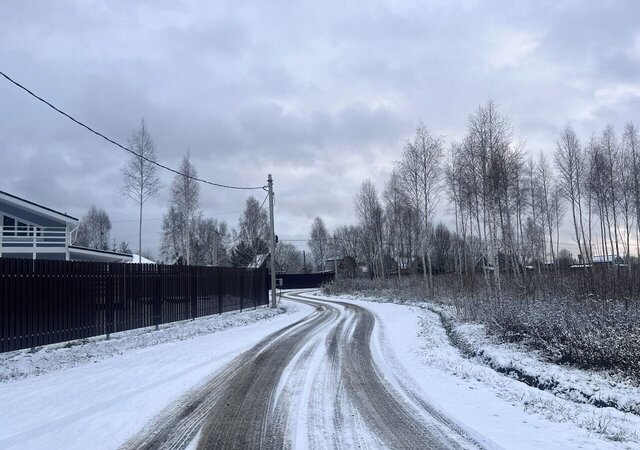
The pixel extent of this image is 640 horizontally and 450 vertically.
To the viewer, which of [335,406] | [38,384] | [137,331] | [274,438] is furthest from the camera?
[137,331]

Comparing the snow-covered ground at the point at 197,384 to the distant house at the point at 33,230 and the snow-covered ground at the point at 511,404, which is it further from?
the distant house at the point at 33,230

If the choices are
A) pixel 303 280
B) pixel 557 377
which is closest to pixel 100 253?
pixel 557 377

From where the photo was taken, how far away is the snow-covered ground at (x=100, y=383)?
5.46 m

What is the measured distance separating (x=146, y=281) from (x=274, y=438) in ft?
36.3

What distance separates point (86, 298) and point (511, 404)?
10.5 m

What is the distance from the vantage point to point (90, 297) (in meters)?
12.1

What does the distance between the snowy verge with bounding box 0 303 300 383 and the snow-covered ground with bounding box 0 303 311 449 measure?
0.06ft

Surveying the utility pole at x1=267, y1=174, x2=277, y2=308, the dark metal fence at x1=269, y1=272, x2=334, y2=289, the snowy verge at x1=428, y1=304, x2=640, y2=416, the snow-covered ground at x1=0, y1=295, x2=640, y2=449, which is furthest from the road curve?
the dark metal fence at x1=269, y1=272, x2=334, y2=289

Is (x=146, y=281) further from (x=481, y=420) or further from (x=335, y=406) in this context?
(x=481, y=420)

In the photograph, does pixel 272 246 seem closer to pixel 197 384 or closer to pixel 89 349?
pixel 89 349

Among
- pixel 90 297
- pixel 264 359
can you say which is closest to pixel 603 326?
pixel 264 359

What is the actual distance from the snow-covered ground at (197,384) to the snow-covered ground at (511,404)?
0.05ft

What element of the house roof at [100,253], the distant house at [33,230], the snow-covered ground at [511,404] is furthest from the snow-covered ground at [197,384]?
the house roof at [100,253]

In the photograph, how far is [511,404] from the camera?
667 centimetres
